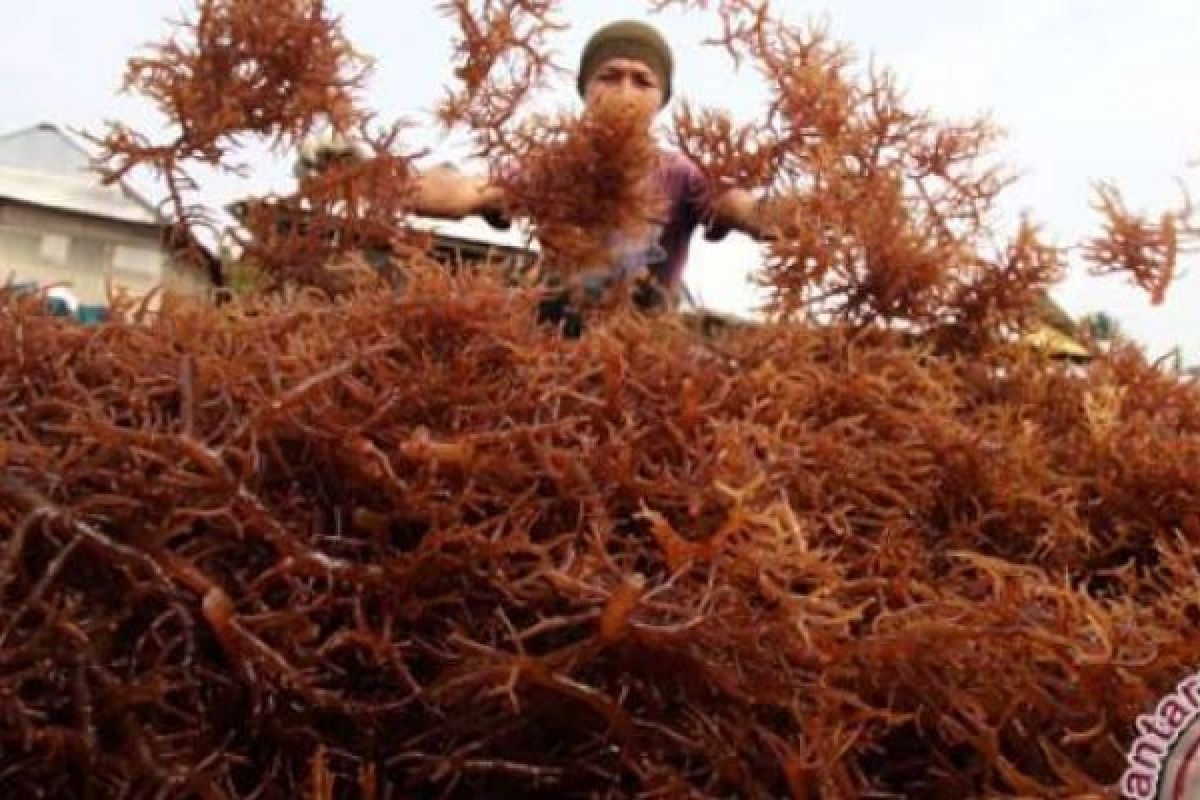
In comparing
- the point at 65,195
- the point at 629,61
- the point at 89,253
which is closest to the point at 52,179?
the point at 65,195

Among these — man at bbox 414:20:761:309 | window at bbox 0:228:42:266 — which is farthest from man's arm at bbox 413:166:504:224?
window at bbox 0:228:42:266

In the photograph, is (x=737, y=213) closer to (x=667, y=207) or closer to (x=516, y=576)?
(x=667, y=207)

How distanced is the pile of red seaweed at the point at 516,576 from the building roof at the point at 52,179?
329 mm

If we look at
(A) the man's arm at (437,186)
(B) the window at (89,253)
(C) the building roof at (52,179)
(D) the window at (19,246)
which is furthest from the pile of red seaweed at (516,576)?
(D) the window at (19,246)

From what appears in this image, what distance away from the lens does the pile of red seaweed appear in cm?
42

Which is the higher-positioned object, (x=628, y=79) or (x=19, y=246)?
(x=628, y=79)

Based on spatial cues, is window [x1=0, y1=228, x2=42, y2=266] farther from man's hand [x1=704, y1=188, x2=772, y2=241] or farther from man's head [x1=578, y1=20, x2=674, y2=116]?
man's hand [x1=704, y1=188, x2=772, y2=241]

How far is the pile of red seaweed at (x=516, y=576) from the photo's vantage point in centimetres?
42

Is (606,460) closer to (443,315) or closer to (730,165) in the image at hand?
(443,315)

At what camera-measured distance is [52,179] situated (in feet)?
4.70

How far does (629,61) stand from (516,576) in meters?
0.57

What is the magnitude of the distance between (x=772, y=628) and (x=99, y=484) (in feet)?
0.66

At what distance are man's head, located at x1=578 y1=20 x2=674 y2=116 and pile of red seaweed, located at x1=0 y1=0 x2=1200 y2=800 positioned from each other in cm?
42

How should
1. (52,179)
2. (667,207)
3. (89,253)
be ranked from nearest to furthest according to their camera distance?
(667,207)
(89,253)
(52,179)
